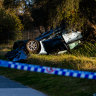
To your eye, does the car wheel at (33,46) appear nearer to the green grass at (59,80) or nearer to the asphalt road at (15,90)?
the green grass at (59,80)

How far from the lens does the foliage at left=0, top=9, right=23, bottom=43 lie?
78.7 feet

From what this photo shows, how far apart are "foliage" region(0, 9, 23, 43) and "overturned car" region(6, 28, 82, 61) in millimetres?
11709

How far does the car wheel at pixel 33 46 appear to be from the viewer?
12.2 m

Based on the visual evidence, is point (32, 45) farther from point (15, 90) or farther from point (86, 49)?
point (15, 90)

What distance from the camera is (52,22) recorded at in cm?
1242

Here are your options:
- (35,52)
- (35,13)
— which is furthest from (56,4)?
(35,13)

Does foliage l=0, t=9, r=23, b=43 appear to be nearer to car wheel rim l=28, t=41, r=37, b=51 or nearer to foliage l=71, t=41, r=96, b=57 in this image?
car wheel rim l=28, t=41, r=37, b=51

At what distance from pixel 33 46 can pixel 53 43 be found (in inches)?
43.0

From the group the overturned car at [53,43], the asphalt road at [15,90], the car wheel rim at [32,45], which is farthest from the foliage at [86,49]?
the asphalt road at [15,90]

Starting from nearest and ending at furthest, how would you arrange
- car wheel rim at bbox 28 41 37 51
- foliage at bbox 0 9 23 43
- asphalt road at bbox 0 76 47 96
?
asphalt road at bbox 0 76 47 96 → car wheel rim at bbox 28 41 37 51 → foliage at bbox 0 9 23 43

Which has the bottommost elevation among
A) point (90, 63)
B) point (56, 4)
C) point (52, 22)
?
point (90, 63)

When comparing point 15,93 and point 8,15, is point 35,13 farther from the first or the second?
point 15,93

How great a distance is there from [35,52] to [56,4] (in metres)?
2.64

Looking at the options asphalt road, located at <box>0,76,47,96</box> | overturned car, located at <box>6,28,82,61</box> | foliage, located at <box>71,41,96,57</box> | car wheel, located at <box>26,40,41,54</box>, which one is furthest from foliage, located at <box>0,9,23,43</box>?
asphalt road, located at <box>0,76,47,96</box>
